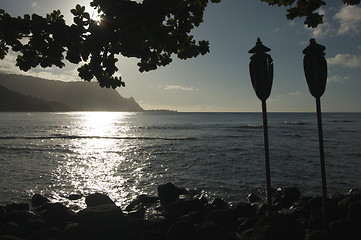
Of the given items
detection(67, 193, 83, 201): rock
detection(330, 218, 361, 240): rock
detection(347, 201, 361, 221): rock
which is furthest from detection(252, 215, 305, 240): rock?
detection(67, 193, 83, 201): rock

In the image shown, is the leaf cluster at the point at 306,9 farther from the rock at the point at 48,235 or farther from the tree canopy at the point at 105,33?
the rock at the point at 48,235

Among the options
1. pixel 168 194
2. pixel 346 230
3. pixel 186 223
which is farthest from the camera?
pixel 168 194

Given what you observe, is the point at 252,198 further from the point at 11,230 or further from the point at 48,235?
the point at 11,230

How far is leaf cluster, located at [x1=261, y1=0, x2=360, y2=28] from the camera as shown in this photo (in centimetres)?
549

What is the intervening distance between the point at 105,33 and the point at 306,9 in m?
4.45

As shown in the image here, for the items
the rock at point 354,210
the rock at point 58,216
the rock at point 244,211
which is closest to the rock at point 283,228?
the rock at point 354,210

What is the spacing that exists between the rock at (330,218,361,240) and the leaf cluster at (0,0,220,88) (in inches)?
197

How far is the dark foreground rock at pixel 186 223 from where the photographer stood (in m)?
5.36

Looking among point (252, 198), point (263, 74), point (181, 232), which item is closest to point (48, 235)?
point (181, 232)

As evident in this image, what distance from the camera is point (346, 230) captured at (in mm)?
5172

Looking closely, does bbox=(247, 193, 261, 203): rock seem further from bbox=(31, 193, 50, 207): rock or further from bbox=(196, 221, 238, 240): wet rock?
bbox=(31, 193, 50, 207): rock

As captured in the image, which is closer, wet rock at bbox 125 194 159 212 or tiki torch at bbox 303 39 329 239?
tiki torch at bbox 303 39 329 239

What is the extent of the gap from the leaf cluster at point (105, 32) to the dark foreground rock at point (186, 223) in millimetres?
3532

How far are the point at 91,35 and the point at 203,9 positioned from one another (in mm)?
2364
